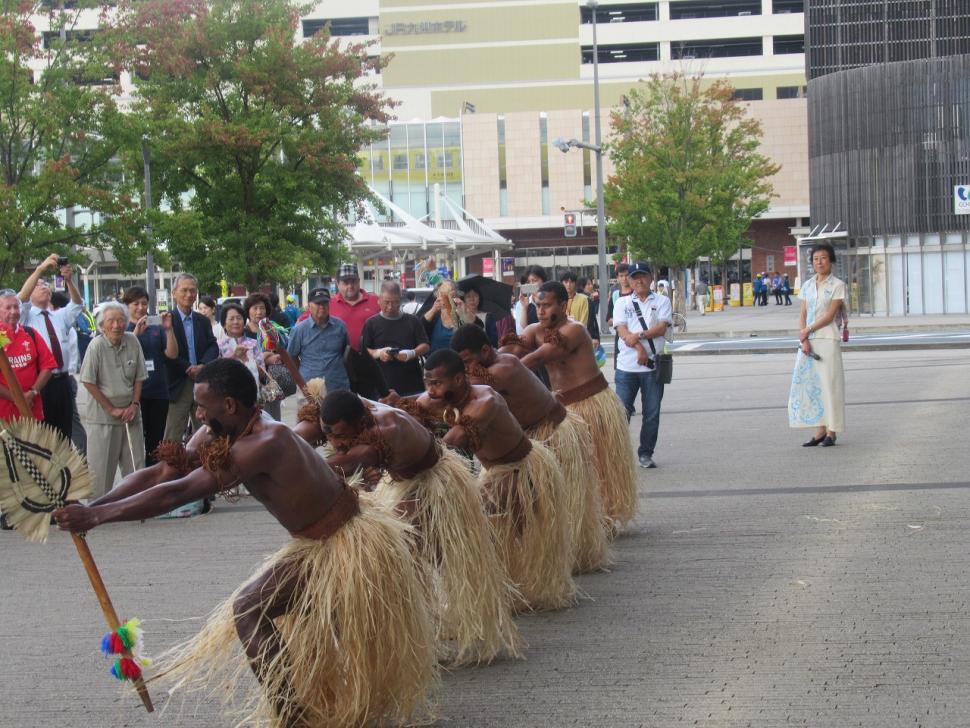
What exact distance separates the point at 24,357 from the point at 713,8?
253ft

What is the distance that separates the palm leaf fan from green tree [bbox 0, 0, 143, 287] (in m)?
19.7

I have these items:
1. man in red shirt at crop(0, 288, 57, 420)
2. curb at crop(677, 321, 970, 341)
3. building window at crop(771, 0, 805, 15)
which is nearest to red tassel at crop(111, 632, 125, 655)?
man in red shirt at crop(0, 288, 57, 420)

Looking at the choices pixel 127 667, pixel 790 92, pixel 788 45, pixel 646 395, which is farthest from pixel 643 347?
pixel 788 45

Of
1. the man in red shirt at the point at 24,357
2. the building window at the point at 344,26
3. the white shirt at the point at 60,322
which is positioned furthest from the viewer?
the building window at the point at 344,26

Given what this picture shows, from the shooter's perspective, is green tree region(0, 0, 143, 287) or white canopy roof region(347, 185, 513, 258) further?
Result: white canopy roof region(347, 185, 513, 258)

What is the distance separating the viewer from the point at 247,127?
95.5 ft

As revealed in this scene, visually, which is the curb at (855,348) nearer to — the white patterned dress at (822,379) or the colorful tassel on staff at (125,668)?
the white patterned dress at (822,379)

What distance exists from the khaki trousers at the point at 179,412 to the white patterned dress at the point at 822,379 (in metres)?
5.87

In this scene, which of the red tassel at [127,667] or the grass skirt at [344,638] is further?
the grass skirt at [344,638]

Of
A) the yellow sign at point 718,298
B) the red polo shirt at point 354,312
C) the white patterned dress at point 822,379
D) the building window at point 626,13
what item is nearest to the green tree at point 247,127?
the red polo shirt at point 354,312

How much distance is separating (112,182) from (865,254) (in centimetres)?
3035

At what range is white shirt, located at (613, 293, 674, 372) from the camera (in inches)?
456

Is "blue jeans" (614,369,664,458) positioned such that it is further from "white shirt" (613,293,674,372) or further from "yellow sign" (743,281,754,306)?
"yellow sign" (743,281,754,306)

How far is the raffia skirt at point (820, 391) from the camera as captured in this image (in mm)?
12852
